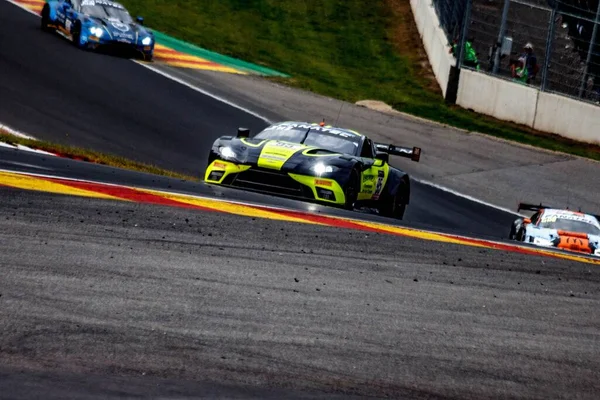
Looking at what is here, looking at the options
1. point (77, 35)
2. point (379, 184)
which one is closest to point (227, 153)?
point (379, 184)

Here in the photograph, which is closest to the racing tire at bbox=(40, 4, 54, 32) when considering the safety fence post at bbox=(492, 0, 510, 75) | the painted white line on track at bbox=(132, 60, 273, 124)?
the painted white line on track at bbox=(132, 60, 273, 124)

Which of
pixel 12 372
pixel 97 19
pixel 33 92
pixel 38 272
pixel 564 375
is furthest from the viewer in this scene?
pixel 97 19

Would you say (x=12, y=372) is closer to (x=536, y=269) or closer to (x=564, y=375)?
(x=564, y=375)

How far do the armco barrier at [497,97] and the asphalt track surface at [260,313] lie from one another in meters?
15.8

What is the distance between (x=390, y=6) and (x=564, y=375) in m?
28.7

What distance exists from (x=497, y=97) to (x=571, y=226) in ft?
31.4

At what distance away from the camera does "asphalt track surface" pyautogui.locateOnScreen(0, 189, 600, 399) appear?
479 centimetres

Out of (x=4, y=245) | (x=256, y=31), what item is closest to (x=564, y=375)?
(x=4, y=245)

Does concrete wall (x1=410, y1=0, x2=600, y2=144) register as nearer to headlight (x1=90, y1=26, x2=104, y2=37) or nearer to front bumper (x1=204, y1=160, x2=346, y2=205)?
headlight (x1=90, y1=26, x2=104, y2=37)

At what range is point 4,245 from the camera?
662 cm

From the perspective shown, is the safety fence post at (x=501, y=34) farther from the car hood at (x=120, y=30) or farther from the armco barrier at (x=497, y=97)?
the car hood at (x=120, y=30)

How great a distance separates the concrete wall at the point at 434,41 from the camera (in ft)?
86.8

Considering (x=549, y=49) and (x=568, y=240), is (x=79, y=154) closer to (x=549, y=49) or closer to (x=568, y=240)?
(x=568, y=240)

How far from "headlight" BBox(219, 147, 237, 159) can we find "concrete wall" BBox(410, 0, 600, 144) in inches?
453
